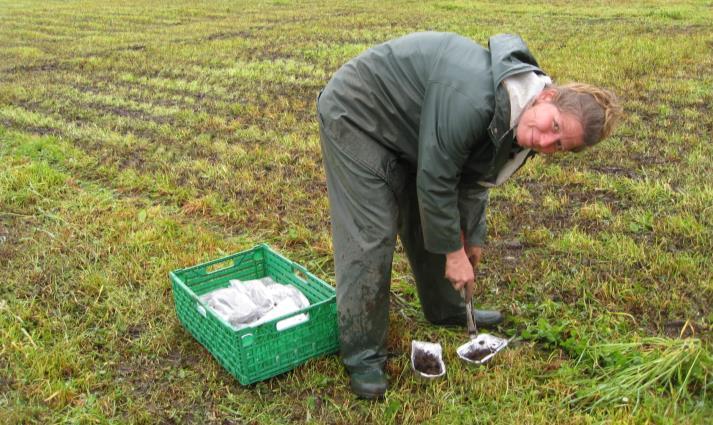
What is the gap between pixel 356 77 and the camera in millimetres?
3318

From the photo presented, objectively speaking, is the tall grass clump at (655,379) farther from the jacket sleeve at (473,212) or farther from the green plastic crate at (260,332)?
the green plastic crate at (260,332)

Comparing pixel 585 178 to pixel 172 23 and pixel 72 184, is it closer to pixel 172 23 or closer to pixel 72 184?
pixel 72 184

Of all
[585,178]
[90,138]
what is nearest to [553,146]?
[585,178]

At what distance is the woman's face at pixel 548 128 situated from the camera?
274cm

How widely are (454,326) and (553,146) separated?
5.01 feet

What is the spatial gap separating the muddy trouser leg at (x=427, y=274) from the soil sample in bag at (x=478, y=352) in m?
0.29

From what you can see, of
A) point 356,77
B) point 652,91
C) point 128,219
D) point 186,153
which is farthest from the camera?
point 652,91

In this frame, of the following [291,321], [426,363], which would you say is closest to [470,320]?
[426,363]

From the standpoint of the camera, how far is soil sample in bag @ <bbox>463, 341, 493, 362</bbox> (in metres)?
3.69

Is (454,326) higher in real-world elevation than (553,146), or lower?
lower

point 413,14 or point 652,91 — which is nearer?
point 652,91

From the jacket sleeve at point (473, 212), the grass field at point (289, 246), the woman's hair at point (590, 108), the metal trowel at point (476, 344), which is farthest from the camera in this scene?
the metal trowel at point (476, 344)

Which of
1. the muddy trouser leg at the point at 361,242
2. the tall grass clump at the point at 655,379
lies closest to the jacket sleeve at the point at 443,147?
the muddy trouser leg at the point at 361,242

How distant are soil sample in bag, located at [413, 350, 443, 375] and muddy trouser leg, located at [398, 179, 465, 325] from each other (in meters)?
0.36
